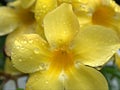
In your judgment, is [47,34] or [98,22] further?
[98,22]

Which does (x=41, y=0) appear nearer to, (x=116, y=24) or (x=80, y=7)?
(x=80, y=7)

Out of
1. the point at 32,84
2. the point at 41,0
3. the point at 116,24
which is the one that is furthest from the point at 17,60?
the point at 116,24

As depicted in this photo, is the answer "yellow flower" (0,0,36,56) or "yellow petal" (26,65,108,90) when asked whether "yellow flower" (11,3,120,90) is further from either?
"yellow flower" (0,0,36,56)

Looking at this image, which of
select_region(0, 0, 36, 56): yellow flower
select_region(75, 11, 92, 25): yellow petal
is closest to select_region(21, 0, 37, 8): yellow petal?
select_region(0, 0, 36, 56): yellow flower

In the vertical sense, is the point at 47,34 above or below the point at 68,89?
above

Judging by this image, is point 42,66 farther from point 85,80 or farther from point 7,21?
point 7,21
